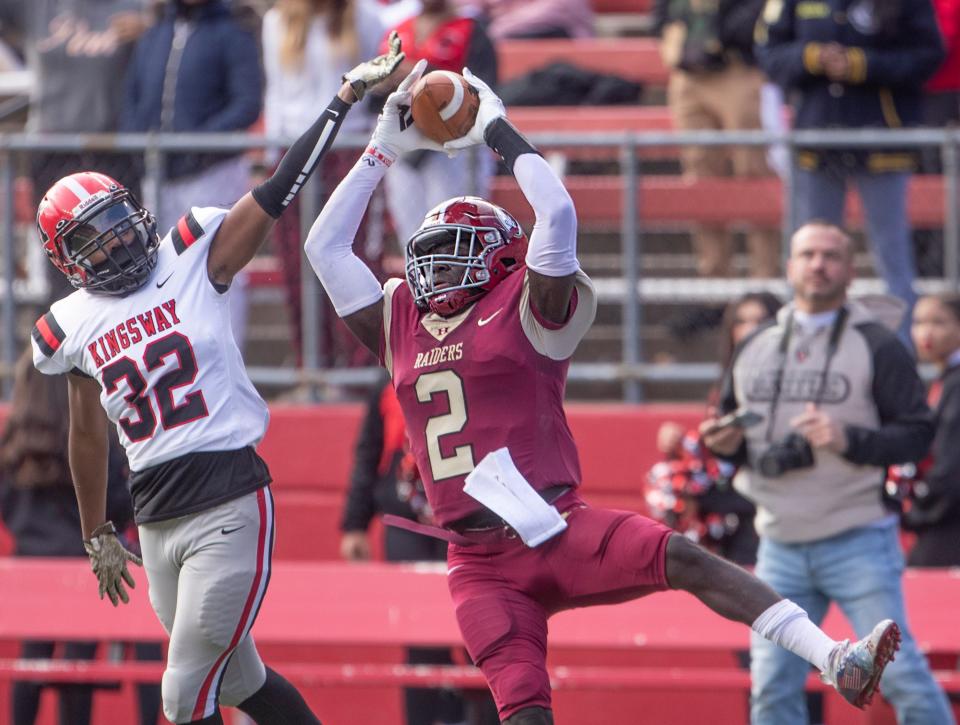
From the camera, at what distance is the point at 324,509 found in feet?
29.9

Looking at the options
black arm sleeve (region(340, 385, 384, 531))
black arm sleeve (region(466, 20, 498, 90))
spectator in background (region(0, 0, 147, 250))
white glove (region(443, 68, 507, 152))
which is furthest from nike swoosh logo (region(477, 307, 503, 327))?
spectator in background (region(0, 0, 147, 250))

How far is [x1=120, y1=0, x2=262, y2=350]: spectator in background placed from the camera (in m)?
8.89

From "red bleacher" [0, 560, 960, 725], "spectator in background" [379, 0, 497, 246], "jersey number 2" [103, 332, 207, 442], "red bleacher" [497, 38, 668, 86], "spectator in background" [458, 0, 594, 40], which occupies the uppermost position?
"spectator in background" [458, 0, 594, 40]

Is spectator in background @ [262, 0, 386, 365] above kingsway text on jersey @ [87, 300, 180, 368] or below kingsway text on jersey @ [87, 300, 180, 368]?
above

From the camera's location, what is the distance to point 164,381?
547 centimetres

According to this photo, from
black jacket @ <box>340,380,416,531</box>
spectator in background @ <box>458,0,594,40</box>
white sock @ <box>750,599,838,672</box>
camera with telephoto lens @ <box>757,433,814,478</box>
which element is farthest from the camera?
spectator in background @ <box>458,0,594,40</box>

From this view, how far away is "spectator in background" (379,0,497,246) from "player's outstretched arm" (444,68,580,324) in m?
3.22

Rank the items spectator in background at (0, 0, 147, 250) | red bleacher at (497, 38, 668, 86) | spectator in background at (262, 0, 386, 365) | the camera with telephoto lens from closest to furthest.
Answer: the camera with telephoto lens, spectator in background at (262, 0, 386, 365), spectator in background at (0, 0, 147, 250), red bleacher at (497, 38, 668, 86)

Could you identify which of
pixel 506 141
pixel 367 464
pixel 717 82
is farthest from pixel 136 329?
pixel 717 82

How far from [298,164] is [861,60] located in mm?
3698

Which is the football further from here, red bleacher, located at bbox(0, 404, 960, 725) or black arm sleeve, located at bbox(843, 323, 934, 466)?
red bleacher, located at bbox(0, 404, 960, 725)

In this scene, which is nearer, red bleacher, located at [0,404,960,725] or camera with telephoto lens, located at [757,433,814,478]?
camera with telephoto lens, located at [757,433,814,478]

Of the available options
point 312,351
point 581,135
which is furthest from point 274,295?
point 581,135

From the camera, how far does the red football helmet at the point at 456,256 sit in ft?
17.6
